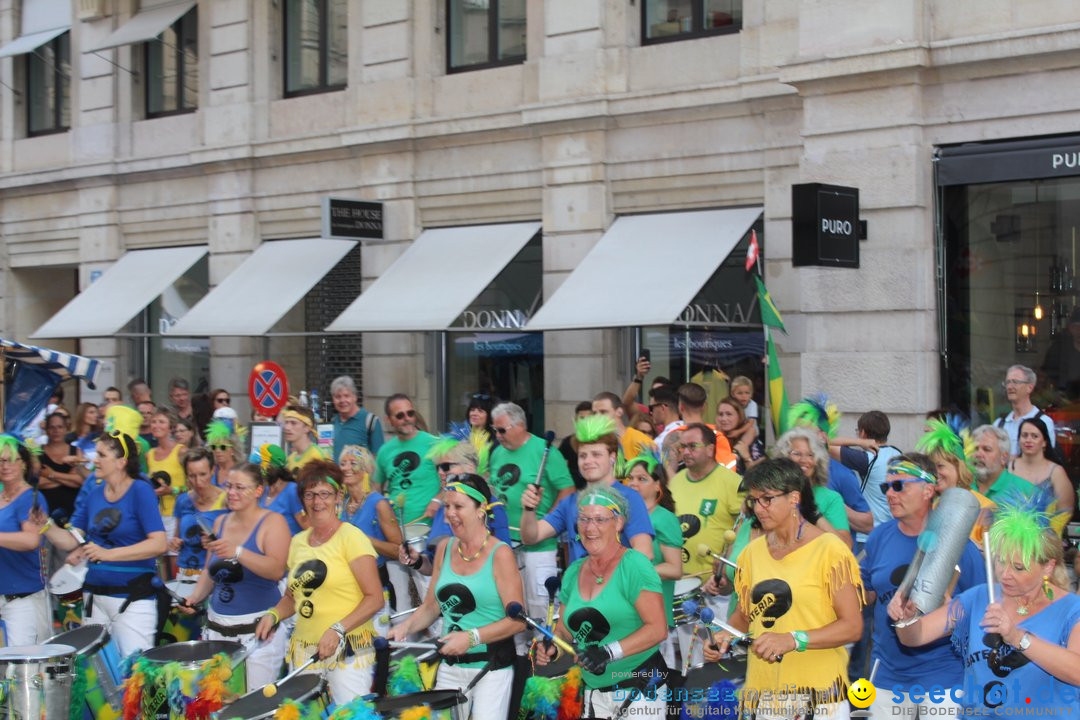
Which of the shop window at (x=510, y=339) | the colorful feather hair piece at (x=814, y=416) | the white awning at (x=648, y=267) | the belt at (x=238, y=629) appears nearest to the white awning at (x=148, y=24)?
the shop window at (x=510, y=339)

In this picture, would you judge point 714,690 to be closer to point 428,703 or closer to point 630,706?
point 630,706

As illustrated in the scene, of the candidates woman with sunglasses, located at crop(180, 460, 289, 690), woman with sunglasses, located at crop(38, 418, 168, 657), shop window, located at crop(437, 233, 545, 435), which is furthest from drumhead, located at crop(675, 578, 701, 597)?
shop window, located at crop(437, 233, 545, 435)

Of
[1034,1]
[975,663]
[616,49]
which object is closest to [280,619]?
[975,663]

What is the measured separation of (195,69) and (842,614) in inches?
650

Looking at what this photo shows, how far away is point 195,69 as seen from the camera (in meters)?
20.0

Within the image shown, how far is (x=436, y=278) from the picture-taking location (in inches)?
635

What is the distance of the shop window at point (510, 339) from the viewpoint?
1611 cm

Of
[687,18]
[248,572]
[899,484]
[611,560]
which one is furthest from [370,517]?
[687,18]

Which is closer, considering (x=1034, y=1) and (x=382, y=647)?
(x=382, y=647)

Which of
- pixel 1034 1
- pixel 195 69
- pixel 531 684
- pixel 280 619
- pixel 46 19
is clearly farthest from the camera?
pixel 46 19

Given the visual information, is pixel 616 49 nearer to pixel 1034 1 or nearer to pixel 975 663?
pixel 1034 1

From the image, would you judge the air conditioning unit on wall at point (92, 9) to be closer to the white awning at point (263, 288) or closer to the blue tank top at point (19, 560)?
the white awning at point (263, 288)

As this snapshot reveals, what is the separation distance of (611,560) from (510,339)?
1004 cm

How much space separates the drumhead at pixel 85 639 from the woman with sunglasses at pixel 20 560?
82 cm
